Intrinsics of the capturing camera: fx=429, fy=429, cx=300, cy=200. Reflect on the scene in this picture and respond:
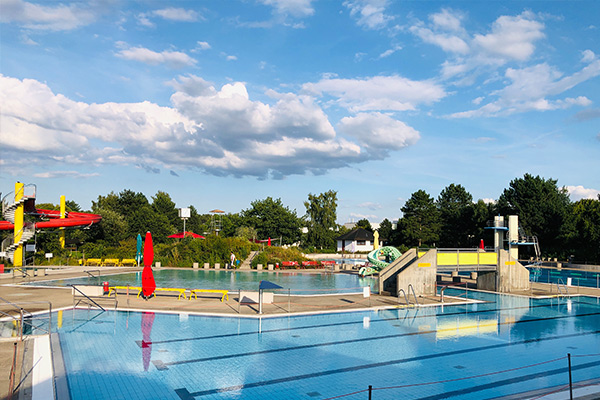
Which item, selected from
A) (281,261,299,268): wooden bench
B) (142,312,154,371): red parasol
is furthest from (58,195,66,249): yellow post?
(142,312,154,371): red parasol

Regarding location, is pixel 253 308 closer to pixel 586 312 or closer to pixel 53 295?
pixel 53 295

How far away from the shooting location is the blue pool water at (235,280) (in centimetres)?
3030

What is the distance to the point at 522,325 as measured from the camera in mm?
18422

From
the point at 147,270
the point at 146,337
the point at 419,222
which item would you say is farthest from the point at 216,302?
the point at 419,222

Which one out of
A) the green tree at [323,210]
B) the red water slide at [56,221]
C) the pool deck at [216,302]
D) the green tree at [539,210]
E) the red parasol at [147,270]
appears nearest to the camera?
the pool deck at [216,302]

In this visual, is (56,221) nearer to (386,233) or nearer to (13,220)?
(13,220)

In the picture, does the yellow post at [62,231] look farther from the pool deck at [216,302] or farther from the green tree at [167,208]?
the green tree at [167,208]

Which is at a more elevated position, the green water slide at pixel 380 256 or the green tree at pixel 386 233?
the green tree at pixel 386 233

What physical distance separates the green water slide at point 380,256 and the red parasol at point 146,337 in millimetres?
19122

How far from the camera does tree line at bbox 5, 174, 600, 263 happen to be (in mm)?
52528

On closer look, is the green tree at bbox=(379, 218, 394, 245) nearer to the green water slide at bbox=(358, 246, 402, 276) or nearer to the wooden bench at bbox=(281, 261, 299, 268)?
the wooden bench at bbox=(281, 261, 299, 268)

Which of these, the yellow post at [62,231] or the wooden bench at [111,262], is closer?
the wooden bench at [111,262]

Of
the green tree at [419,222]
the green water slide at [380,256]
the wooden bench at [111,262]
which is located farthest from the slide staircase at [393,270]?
the green tree at [419,222]

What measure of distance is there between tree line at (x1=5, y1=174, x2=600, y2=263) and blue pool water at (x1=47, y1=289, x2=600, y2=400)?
96.9 feet
